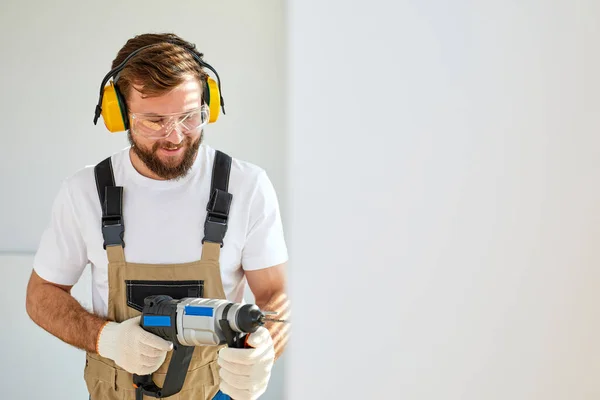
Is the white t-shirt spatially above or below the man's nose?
below

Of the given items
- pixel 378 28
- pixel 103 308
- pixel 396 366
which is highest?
pixel 378 28

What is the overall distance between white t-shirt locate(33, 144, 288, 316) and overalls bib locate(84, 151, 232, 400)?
0.10ft

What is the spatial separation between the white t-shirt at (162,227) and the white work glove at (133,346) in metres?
0.15

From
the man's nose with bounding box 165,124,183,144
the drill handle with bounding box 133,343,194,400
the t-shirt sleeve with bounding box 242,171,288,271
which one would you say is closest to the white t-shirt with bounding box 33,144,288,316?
the t-shirt sleeve with bounding box 242,171,288,271

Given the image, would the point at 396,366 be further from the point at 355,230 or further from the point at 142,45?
the point at 142,45

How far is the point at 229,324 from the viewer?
144 cm

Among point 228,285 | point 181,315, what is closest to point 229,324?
point 181,315

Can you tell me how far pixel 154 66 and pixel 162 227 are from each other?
1.47 ft

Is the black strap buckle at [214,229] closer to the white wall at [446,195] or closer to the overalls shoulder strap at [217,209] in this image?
the overalls shoulder strap at [217,209]

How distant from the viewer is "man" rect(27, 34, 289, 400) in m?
1.70

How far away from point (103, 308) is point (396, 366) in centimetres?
172

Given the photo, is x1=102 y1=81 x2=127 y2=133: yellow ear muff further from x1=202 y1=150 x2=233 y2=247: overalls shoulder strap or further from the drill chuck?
the drill chuck

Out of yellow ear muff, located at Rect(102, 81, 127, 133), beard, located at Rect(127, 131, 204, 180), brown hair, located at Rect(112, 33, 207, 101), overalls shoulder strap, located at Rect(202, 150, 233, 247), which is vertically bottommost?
overalls shoulder strap, located at Rect(202, 150, 233, 247)

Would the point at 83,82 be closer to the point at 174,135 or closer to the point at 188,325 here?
the point at 174,135
